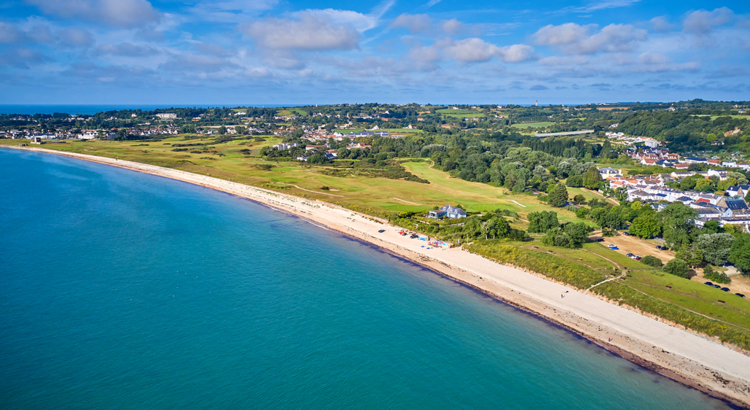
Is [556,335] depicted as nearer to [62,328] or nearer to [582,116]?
[62,328]

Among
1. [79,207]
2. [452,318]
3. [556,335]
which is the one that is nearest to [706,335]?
[556,335]

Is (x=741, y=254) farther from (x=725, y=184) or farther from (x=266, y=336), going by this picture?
(x=725, y=184)

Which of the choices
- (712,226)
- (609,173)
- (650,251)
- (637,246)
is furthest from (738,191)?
(650,251)

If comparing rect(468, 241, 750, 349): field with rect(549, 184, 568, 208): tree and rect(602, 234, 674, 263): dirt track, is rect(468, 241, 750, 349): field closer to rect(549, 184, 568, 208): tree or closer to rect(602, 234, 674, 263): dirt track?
rect(602, 234, 674, 263): dirt track

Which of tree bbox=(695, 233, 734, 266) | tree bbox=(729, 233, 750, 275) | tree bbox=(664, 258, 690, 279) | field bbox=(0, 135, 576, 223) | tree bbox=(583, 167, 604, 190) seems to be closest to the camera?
tree bbox=(729, 233, 750, 275)

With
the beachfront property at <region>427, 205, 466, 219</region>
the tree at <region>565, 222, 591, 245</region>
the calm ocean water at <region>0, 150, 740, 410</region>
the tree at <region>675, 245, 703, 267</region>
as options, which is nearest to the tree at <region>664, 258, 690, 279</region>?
the tree at <region>675, 245, 703, 267</region>

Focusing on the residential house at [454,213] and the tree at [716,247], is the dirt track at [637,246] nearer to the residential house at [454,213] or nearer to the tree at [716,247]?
the tree at [716,247]

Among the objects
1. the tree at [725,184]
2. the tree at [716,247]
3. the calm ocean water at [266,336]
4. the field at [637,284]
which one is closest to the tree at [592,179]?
the tree at [725,184]
